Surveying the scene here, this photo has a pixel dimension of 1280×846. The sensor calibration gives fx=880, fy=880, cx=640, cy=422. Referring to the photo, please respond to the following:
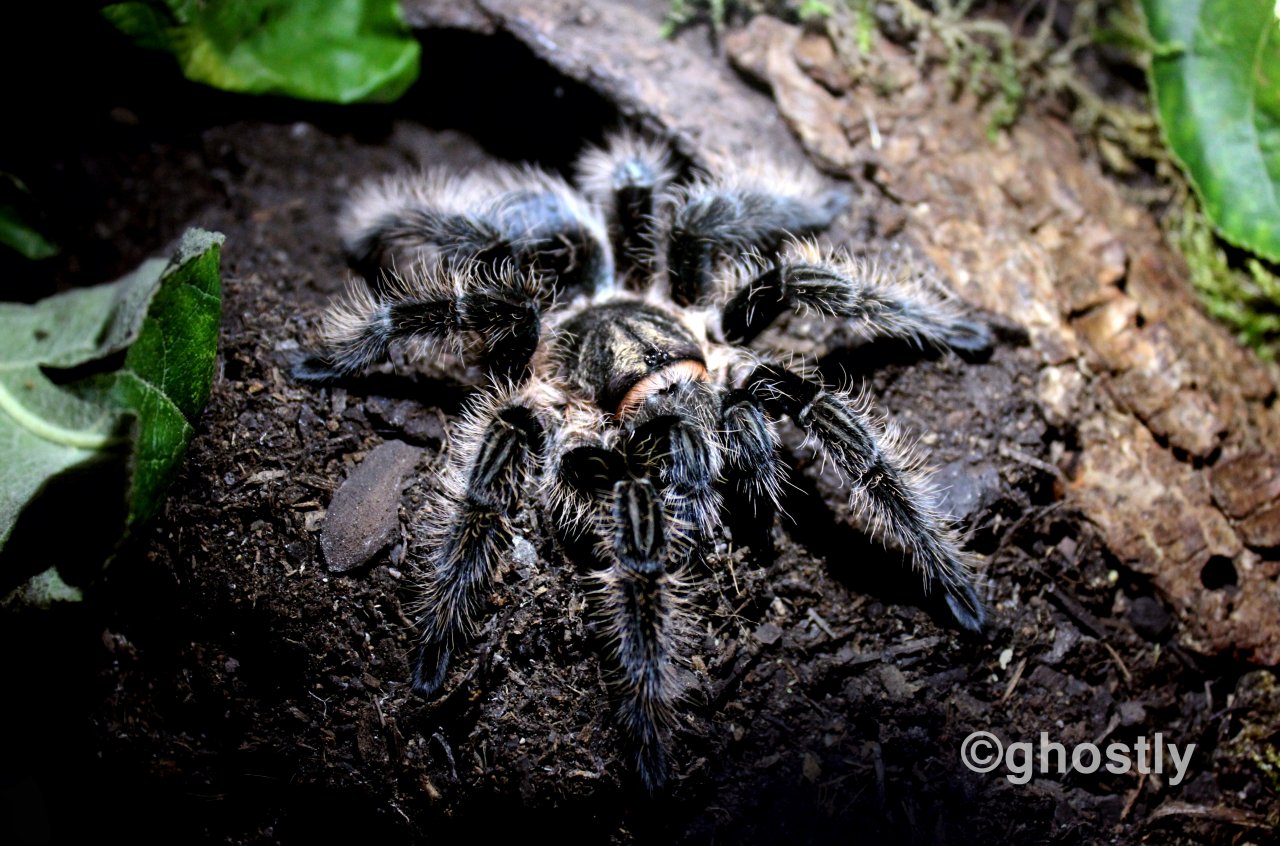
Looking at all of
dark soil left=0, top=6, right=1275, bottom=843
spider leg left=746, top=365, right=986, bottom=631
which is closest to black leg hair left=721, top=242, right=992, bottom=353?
dark soil left=0, top=6, right=1275, bottom=843

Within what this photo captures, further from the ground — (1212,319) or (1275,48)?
(1275,48)

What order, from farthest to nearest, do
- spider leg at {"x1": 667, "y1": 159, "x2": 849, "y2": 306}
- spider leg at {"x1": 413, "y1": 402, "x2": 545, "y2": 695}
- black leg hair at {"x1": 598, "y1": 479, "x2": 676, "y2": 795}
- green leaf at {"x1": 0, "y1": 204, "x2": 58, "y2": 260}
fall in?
green leaf at {"x1": 0, "y1": 204, "x2": 58, "y2": 260} → spider leg at {"x1": 667, "y1": 159, "x2": 849, "y2": 306} → spider leg at {"x1": 413, "y1": 402, "x2": 545, "y2": 695} → black leg hair at {"x1": 598, "y1": 479, "x2": 676, "y2": 795}

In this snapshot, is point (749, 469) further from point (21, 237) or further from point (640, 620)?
point (21, 237)

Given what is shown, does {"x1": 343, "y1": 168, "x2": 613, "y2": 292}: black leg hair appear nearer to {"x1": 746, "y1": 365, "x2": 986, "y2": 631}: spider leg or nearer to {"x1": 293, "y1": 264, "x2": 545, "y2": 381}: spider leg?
{"x1": 293, "y1": 264, "x2": 545, "y2": 381}: spider leg

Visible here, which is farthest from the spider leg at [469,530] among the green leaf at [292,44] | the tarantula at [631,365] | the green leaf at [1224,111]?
the green leaf at [1224,111]

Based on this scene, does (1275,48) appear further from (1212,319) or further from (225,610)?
(225,610)

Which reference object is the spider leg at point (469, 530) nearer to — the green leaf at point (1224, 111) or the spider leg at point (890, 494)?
the spider leg at point (890, 494)

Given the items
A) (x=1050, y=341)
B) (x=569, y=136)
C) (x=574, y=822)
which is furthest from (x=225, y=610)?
(x=1050, y=341)
